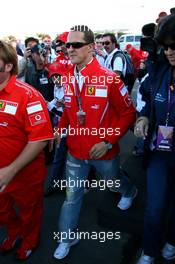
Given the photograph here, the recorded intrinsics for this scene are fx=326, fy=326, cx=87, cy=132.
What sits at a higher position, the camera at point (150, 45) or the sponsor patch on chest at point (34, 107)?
the camera at point (150, 45)

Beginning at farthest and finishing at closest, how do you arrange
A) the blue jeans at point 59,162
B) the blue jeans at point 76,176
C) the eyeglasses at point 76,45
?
1. the blue jeans at point 59,162
2. the blue jeans at point 76,176
3. the eyeglasses at point 76,45

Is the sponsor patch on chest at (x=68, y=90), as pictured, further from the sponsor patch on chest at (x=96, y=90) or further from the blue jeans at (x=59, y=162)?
the blue jeans at (x=59, y=162)

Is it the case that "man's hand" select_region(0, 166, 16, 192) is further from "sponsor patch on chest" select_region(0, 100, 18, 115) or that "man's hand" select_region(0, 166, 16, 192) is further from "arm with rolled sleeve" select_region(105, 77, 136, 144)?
"arm with rolled sleeve" select_region(105, 77, 136, 144)

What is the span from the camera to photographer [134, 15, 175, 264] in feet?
6.97

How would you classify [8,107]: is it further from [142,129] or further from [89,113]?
[142,129]

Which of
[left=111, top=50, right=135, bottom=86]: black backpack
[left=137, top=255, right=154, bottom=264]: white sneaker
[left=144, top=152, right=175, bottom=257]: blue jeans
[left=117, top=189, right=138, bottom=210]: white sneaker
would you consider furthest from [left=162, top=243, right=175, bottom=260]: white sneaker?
[left=111, top=50, right=135, bottom=86]: black backpack

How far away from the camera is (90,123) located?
2477 mm

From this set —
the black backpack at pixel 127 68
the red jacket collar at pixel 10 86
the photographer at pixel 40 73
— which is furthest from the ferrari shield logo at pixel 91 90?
the black backpack at pixel 127 68

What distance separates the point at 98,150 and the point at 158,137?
476mm

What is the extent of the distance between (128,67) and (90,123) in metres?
2.53

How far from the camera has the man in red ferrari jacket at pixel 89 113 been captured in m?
2.44

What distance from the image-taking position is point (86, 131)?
250cm

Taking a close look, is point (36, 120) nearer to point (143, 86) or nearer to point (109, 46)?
point (143, 86)

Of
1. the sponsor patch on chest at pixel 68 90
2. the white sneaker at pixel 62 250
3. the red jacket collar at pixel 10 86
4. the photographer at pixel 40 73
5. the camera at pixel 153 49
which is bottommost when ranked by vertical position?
the white sneaker at pixel 62 250
